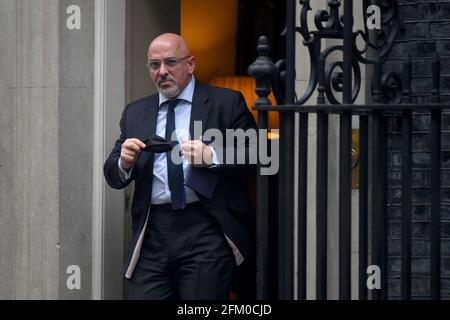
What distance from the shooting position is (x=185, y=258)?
21.7 ft

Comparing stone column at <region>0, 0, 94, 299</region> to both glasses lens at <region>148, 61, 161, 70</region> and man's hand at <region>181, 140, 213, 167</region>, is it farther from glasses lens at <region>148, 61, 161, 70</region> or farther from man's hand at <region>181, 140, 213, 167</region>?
man's hand at <region>181, 140, 213, 167</region>

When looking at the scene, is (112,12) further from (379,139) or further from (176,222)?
(379,139)

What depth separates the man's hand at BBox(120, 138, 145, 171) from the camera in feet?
21.1

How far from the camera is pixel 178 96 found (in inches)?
268

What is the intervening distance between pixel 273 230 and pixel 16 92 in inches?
122

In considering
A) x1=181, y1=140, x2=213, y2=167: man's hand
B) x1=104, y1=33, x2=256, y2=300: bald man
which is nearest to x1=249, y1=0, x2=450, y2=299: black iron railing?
x1=181, y1=140, x2=213, y2=167: man's hand

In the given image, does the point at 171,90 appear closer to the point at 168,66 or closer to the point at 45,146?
the point at 168,66

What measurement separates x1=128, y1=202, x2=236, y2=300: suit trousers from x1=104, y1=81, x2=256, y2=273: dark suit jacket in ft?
0.23

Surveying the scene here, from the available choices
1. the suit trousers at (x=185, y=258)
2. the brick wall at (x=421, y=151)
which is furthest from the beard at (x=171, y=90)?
the brick wall at (x=421, y=151)

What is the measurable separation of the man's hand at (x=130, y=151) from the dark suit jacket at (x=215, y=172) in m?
0.16

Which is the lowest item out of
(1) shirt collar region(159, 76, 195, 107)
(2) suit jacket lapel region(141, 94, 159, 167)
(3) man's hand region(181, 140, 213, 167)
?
(3) man's hand region(181, 140, 213, 167)

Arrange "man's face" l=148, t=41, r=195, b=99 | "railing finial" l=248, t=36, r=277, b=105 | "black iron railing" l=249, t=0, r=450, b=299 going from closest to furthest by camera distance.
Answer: "black iron railing" l=249, t=0, r=450, b=299 → "railing finial" l=248, t=36, r=277, b=105 → "man's face" l=148, t=41, r=195, b=99

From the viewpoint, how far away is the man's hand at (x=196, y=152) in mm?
6395
